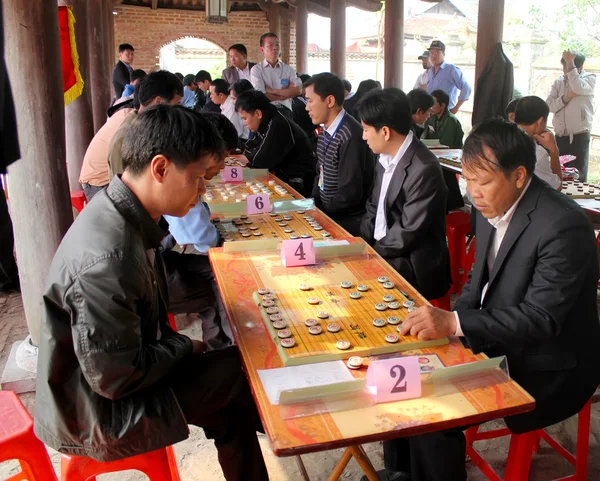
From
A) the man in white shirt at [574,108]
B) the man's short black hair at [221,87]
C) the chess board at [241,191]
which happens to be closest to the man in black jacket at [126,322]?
the chess board at [241,191]

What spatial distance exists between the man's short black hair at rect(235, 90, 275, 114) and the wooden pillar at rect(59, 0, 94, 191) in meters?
2.13

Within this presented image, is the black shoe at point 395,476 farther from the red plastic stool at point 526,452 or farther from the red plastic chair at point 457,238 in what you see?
the red plastic chair at point 457,238

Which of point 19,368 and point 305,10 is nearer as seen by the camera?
point 19,368

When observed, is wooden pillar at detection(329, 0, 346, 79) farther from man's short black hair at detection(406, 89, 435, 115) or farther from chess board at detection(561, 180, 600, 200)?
A: chess board at detection(561, 180, 600, 200)

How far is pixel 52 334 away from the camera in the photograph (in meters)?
1.55

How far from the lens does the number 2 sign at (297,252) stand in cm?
236

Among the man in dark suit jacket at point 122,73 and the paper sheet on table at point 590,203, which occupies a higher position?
the man in dark suit jacket at point 122,73

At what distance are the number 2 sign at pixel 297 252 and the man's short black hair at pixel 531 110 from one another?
6.91 feet

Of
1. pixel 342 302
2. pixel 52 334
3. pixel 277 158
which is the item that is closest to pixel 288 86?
pixel 277 158

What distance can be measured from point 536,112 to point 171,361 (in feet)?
9.81

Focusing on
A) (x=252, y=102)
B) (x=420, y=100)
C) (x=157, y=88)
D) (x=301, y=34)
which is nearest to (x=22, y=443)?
(x=157, y=88)

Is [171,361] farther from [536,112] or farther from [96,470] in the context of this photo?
[536,112]

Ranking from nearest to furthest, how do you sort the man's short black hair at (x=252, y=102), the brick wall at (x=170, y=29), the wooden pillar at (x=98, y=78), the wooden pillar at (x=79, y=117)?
the man's short black hair at (x=252, y=102)
the wooden pillar at (x=79, y=117)
the wooden pillar at (x=98, y=78)
the brick wall at (x=170, y=29)

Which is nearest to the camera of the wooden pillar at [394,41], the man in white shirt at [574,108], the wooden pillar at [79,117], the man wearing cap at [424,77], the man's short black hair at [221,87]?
the wooden pillar at [79,117]
